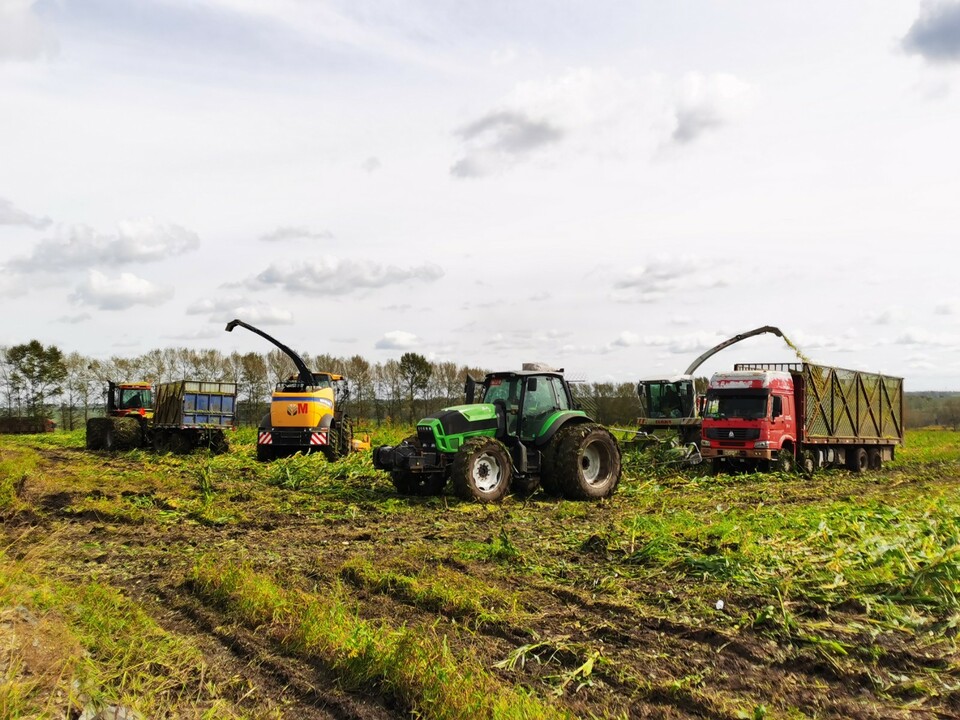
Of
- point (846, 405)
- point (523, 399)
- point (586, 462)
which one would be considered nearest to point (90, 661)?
point (523, 399)

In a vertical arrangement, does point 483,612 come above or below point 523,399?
below

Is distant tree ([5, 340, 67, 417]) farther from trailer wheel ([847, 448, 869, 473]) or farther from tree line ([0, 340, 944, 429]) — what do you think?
trailer wheel ([847, 448, 869, 473])

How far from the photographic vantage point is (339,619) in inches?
221

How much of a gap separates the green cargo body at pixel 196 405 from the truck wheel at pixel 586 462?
577 inches

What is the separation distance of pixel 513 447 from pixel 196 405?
14497 millimetres

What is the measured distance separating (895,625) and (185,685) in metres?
5.01

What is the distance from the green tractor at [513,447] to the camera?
1173 centimetres

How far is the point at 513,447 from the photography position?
1220 centimetres

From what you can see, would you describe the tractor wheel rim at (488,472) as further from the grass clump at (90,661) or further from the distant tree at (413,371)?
the distant tree at (413,371)

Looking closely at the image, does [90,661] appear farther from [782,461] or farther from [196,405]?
[196,405]

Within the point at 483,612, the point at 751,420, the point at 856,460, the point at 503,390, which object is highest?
the point at 503,390

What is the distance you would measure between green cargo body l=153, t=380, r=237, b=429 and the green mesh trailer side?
16.7 m

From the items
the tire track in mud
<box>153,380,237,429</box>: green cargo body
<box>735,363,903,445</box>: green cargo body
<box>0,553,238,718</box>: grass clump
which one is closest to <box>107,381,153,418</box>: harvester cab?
<box>153,380,237,429</box>: green cargo body

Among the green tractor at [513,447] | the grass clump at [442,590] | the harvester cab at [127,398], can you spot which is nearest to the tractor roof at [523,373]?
the green tractor at [513,447]
